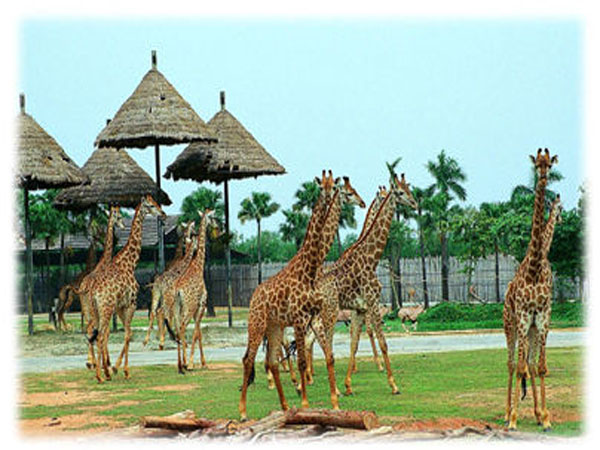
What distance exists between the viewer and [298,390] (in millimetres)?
11352

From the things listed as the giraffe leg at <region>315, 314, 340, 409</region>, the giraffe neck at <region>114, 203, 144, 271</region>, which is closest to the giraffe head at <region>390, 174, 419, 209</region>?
the giraffe leg at <region>315, 314, 340, 409</region>

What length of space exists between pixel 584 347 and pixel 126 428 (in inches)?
367

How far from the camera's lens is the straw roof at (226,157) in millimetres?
25531

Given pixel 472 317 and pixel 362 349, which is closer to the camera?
pixel 362 349

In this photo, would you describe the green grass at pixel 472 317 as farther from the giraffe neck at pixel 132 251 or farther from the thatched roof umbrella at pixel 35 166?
the giraffe neck at pixel 132 251

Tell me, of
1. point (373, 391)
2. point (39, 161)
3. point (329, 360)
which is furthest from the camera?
point (39, 161)

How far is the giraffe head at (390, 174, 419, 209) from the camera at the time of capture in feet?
39.5

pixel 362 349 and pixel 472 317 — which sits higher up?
pixel 472 317

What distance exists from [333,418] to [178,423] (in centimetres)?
146

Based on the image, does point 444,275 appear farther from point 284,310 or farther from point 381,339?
point 284,310

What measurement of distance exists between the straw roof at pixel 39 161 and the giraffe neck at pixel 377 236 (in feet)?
43.1

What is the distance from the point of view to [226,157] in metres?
25.6

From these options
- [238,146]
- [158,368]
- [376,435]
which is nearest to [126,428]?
[376,435]

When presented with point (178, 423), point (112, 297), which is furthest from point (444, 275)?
point (178, 423)
